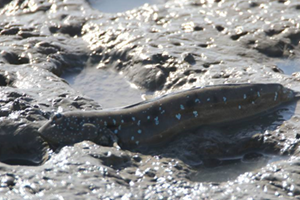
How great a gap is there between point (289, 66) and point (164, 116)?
218cm

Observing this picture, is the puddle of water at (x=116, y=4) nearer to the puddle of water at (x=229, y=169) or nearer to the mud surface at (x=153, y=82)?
the mud surface at (x=153, y=82)

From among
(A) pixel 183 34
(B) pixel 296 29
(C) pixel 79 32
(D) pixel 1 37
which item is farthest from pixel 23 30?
(B) pixel 296 29

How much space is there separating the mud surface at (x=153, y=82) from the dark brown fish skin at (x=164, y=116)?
0.12 metres

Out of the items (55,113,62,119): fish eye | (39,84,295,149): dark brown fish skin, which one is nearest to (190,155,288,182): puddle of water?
(39,84,295,149): dark brown fish skin

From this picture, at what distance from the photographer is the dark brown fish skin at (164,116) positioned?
4477 millimetres

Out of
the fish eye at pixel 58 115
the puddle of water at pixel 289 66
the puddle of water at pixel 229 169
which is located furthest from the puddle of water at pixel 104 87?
the puddle of water at pixel 289 66

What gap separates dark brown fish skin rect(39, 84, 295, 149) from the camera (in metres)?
4.48

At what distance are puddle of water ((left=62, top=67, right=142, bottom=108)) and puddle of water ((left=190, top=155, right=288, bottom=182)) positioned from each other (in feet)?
5.11

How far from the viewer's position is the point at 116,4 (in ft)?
26.7

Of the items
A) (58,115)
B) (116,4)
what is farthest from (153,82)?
(116,4)

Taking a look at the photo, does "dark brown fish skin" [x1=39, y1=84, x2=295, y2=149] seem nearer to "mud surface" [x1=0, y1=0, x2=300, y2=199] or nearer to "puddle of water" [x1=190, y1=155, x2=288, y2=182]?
"mud surface" [x1=0, y1=0, x2=300, y2=199]

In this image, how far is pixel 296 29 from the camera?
6.64 metres

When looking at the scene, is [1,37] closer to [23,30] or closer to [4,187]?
[23,30]

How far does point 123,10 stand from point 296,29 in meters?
2.63
